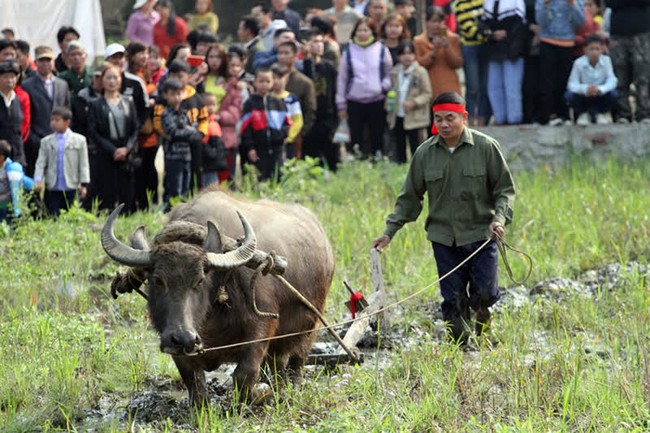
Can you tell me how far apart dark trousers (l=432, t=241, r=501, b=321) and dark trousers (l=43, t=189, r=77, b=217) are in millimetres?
4597

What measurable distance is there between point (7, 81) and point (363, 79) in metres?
4.21

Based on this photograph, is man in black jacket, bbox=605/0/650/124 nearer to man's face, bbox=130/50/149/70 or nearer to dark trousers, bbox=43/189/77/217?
man's face, bbox=130/50/149/70

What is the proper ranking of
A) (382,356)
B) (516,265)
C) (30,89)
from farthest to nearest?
(30,89) < (516,265) < (382,356)

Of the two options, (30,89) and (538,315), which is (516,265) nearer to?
(538,315)

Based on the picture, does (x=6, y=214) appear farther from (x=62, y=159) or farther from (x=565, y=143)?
(x=565, y=143)

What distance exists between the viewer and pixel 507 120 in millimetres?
13914

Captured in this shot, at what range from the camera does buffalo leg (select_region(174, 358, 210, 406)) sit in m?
6.69

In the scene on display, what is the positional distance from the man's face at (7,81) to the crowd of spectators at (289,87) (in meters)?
0.01

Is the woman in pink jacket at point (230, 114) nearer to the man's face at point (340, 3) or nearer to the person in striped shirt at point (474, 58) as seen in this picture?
the man's face at point (340, 3)

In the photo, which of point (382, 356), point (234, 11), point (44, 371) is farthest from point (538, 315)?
point (234, 11)

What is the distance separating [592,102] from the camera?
1348 cm

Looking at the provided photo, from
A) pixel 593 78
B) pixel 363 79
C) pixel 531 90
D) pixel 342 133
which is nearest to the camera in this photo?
pixel 593 78

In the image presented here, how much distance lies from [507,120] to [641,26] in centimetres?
183

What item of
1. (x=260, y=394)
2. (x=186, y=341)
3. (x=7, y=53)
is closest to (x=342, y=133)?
(x=7, y=53)
